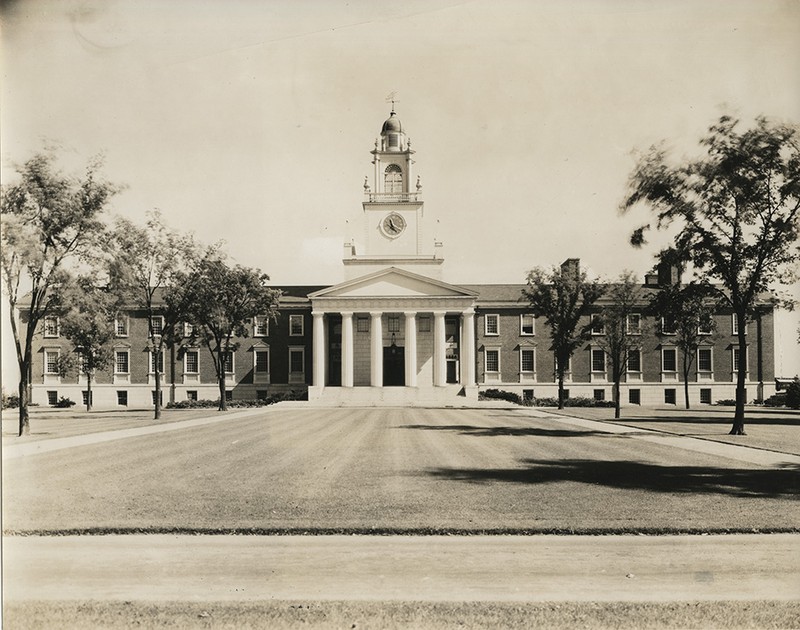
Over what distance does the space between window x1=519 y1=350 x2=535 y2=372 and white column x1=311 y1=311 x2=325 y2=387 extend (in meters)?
18.4

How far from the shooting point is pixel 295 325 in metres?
63.7

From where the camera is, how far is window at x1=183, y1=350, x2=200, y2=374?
2382 inches

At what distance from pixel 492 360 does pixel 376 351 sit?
11.5 meters

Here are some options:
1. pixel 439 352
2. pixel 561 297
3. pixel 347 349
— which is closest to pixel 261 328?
pixel 347 349

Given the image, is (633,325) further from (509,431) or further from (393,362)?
(393,362)

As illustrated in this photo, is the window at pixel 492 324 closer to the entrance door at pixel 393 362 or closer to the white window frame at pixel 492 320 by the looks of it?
the white window frame at pixel 492 320

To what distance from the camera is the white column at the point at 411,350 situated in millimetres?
60094

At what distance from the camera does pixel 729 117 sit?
20.2m

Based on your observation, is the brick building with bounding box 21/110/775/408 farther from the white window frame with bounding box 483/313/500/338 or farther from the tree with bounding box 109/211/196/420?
the tree with bounding box 109/211/196/420

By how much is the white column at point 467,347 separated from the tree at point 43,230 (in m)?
40.4

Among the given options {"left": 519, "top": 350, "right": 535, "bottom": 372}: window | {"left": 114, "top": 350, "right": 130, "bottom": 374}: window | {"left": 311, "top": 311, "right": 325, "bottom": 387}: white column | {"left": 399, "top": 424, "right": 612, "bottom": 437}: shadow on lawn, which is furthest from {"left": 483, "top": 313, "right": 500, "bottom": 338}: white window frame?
{"left": 399, "top": 424, "right": 612, "bottom": 437}: shadow on lawn

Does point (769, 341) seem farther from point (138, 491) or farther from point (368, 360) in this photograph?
point (138, 491)

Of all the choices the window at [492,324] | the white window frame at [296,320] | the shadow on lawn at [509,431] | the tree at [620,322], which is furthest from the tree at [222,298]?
the window at [492,324]

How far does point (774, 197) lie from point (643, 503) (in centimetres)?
1579
